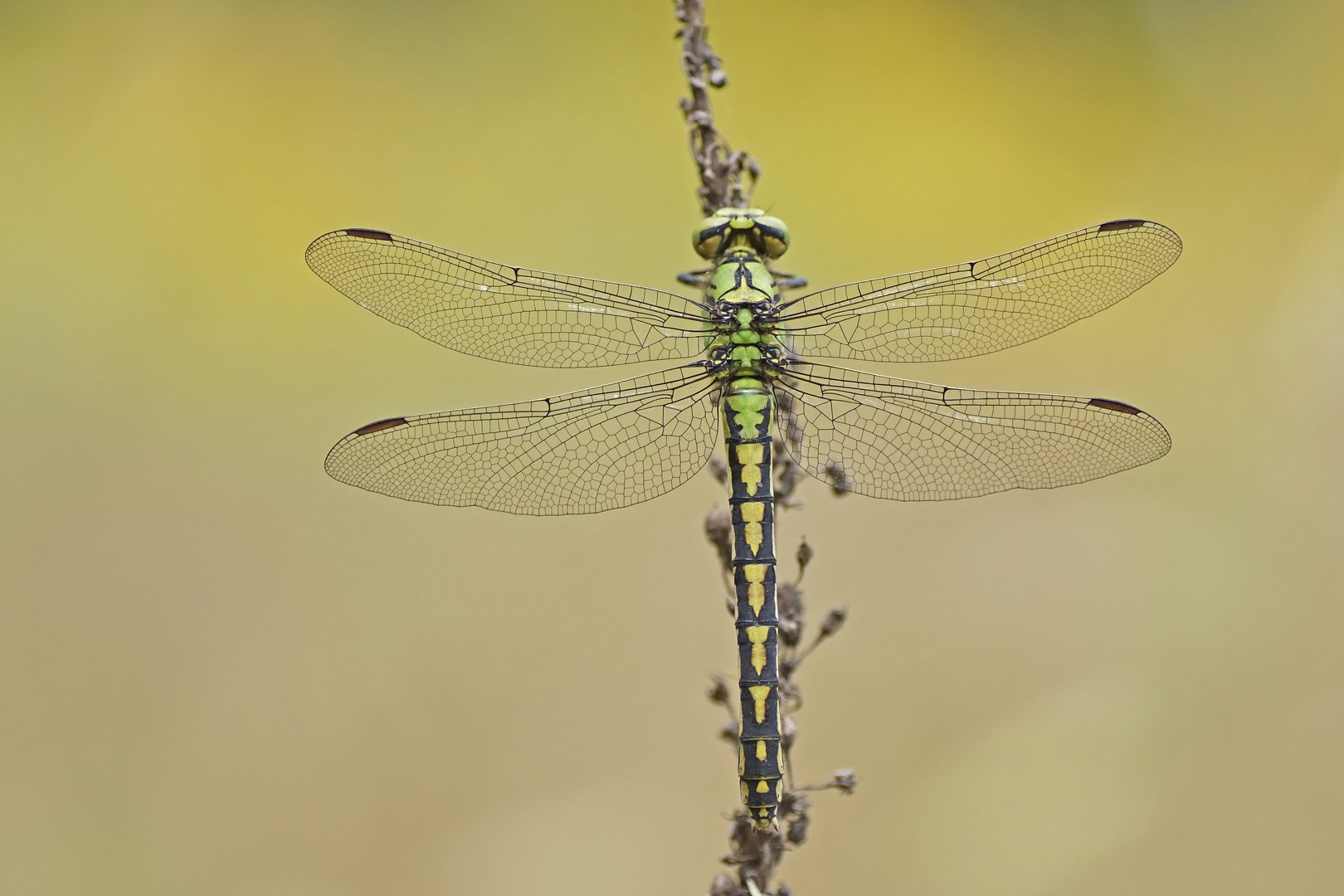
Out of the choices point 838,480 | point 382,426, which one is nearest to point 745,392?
point 838,480

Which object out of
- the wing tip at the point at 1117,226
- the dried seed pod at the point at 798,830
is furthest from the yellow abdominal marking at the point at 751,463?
the wing tip at the point at 1117,226

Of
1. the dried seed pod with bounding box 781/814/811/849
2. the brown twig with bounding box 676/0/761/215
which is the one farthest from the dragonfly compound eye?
the dried seed pod with bounding box 781/814/811/849

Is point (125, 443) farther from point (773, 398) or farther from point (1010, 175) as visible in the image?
point (1010, 175)

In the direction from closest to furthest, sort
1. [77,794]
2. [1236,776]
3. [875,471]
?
[875,471], [1236,776], [77,794]

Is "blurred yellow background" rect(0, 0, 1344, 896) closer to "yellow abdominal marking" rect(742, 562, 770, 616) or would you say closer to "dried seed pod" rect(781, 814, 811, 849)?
"yellow abdominal marking" rect(742, 562, 770, 616)

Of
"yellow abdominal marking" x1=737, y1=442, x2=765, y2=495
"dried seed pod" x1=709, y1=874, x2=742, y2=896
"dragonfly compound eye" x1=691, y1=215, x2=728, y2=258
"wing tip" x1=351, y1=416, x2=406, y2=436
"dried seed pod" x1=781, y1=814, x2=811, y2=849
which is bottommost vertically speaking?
"dried seed pod" x1=709, y1=874, x2=742, y2=896

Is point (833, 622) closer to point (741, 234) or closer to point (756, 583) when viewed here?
point (756, 583)

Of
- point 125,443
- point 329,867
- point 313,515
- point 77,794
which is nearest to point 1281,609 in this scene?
point 329,867
